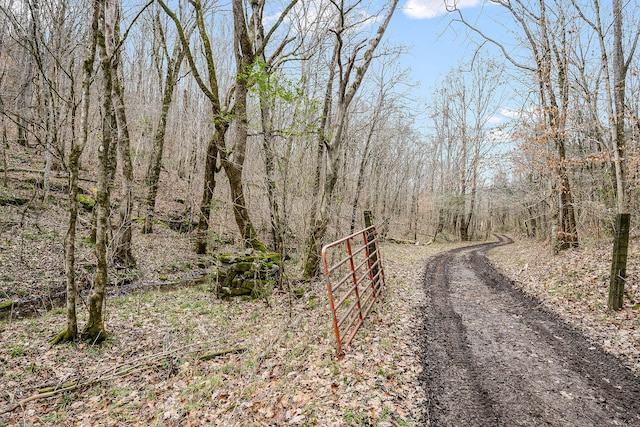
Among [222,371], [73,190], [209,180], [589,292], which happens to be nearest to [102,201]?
[73,190]

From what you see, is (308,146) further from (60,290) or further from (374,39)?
(60,290)

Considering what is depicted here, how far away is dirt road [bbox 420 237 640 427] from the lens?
3.67 metres

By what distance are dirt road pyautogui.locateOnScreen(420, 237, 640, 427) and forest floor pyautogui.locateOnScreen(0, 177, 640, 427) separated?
0.53ft

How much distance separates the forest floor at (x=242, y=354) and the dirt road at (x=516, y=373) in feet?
0.53

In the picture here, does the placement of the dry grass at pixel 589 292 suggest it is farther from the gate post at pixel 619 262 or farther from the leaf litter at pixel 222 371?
the leaf litter at pixel 222 371

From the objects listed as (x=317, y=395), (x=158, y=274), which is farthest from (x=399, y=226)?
(x=317, y=395)

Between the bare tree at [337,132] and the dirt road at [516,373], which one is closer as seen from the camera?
the dirt road at [516,373]

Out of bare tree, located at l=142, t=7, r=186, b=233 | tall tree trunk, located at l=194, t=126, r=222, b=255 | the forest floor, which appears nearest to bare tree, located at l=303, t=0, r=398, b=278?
the forest floor

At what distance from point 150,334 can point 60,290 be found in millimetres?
4454

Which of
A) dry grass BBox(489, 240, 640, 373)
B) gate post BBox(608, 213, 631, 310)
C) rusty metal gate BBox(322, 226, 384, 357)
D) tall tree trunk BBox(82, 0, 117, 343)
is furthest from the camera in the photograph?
gate post BBox(608, 213, 631, 310)

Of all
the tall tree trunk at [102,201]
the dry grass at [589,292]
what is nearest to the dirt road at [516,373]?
the dry grass at [589,292]

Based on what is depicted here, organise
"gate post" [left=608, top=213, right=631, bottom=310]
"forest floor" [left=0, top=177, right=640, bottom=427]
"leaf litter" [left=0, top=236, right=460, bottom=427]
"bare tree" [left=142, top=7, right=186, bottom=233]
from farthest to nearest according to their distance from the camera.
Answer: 1. "bare tree" [left=142, top=7, right=186, bottom=233]
2. "gate post" [left=608, top=213, right=631, bottom=310]
3. "forest floor" [left=0, top=177, right=640, bottom=427]
4. "leaf litter" [left=0, top=236, right=460, bottom=427]

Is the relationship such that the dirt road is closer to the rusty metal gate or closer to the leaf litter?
the leaf litter

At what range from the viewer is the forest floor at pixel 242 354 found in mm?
4062
